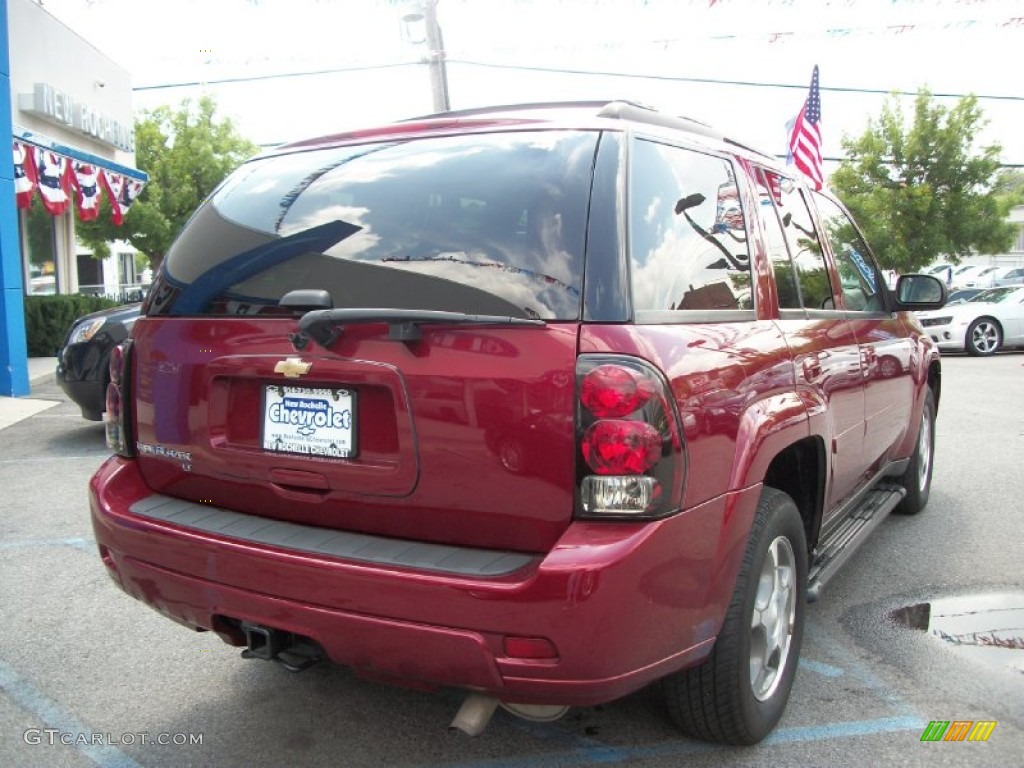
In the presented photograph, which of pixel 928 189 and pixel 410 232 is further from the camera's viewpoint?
pixel 928 189

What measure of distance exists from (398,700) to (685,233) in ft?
6.02

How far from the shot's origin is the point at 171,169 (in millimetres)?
26047

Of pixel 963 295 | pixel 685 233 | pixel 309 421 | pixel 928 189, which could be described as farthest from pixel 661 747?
pixel 928 189

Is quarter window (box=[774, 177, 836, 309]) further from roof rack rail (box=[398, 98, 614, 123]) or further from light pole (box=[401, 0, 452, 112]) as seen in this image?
light pole (box=[401, 0, 452, 112])

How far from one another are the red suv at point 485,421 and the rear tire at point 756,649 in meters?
0.01

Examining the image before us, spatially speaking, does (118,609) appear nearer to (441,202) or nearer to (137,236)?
(441,202)

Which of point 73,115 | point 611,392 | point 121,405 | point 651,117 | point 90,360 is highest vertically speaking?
point 73,115

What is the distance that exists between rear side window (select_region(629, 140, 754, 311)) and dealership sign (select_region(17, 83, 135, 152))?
1586 cm

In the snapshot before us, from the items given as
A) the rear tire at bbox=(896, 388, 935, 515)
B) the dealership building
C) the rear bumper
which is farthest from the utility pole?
the rear bumper

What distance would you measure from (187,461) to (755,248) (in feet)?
6.50

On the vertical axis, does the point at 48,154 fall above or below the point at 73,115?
below

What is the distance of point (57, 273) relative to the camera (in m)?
17.9

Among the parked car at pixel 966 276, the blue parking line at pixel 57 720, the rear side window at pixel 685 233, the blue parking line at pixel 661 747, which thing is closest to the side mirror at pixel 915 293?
the rear side window at pixel 685 233

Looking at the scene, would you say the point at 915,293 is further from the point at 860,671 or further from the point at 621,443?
the point at 621,443
